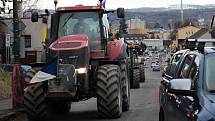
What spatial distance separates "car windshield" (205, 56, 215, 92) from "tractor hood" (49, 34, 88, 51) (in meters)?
7.66

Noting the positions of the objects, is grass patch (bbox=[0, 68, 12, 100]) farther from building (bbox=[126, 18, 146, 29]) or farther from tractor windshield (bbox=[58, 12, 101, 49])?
Result: building (bbox=[126, 18, 146, 29])

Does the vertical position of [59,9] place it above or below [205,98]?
above

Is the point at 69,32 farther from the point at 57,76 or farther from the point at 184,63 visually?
the point at 184,63

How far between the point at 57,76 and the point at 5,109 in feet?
12.4

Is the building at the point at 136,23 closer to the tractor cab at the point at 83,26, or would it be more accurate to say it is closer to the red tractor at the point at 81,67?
the tractor cab at the point at 83,26

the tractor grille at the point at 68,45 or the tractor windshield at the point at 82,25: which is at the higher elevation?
the tractor windshield at the point at 82,25

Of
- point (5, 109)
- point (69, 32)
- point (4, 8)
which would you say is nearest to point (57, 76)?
point (69, 32)

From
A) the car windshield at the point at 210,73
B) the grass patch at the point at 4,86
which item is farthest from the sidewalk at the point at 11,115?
the car windshield at the point at 210,73

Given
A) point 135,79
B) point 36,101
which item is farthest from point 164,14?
point 36,101

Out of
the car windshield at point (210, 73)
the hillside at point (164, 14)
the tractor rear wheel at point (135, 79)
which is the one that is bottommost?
the tractor rear wheel at point (135, 79)

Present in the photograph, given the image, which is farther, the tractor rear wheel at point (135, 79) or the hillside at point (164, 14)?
the hillside at point (164, 14)

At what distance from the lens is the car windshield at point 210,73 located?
21.2ft

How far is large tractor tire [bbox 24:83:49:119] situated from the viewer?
1403cm

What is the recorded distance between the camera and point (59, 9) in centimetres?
1588
